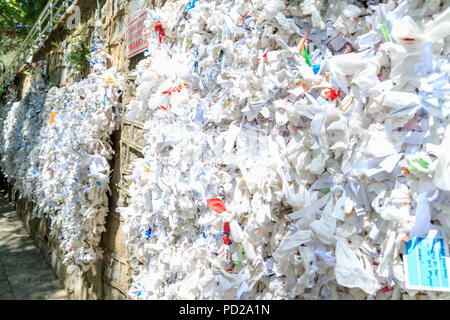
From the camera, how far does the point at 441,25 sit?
75cm

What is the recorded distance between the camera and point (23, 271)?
4.22 meters

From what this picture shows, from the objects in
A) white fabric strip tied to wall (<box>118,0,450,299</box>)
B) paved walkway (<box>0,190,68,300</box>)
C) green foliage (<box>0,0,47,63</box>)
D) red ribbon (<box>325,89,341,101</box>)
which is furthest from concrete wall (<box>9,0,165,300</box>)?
green foliage (<box>0,0,47,63</box>)

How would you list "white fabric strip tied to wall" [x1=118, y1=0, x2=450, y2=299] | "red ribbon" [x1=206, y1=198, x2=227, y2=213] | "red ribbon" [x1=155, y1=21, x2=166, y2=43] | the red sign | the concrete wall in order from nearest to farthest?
"white fabric strip tied to wall" [x1=118, y1=0, x2=450, y2=299] < "red ribbon" [x1=206, y1=198, x2=227, y2=213] < "red ribbon" [x1=155, y1=21, x2=166, y2=43] < the red sign < the concrete wall

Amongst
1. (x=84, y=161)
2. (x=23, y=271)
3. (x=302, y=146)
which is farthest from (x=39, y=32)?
(x=302, y=146)

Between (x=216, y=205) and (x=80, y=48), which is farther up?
(x=80, y=48)

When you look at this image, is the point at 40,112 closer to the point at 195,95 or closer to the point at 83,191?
the point at 83,191

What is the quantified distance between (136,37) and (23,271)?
11.1 feet

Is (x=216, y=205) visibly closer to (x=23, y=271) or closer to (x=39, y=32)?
(x=23, y=271)

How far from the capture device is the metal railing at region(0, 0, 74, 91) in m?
4.60

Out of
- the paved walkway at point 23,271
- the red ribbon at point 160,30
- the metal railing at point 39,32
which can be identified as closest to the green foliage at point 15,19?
the metal railing at point 39,32

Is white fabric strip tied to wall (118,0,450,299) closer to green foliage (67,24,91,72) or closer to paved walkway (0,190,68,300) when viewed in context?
green foliage (67,24,91,72)

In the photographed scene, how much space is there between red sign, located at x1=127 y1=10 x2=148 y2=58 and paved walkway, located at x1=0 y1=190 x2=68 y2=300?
104 inches

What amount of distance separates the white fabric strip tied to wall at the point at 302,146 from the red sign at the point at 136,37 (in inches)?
19.1
